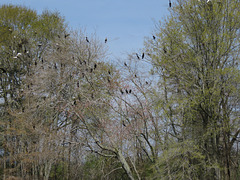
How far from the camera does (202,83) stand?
9.74 metres

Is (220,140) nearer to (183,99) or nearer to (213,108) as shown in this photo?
(213,108)

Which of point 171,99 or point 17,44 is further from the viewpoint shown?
point 17,44

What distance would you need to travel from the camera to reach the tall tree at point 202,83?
9.09 meters

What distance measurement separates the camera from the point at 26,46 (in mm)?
16219

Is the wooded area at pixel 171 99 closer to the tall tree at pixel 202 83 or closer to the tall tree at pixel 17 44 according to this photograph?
the tall tree at pixel 202 83

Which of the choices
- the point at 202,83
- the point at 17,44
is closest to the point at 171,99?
the point at 202,83

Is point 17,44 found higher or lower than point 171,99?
higher

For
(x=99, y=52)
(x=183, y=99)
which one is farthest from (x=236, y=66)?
A: (x=99, y=52)

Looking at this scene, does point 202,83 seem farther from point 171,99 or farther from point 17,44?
point 17,44

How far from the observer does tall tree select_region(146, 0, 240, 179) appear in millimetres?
9094

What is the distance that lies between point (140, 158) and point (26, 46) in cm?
973

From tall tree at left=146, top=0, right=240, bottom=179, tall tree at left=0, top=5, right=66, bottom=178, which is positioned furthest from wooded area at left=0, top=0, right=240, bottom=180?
tall tree at left=0, top=5, right=66, bottom=178

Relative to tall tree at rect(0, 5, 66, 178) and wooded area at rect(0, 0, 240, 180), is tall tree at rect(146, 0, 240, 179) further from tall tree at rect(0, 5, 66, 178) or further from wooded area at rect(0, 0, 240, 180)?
tall tree at rect(0, 5, 66, 178)

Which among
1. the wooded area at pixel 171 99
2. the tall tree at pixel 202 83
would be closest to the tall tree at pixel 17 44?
the wooded area at pixel 171 99
